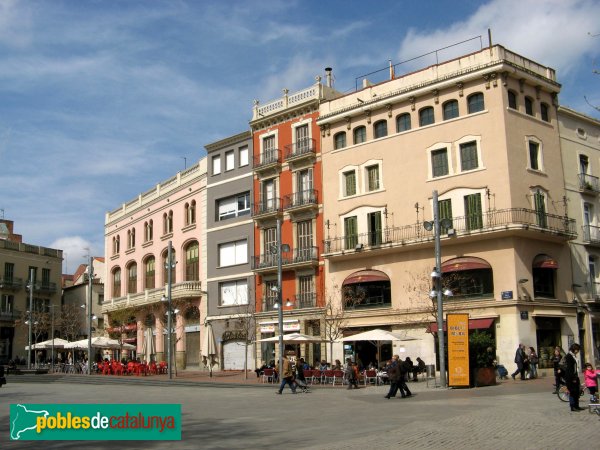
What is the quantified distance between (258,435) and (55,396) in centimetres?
1680

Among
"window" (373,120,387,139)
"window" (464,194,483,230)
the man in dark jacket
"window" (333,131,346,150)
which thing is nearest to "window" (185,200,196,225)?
"window" (333,131,346,150)

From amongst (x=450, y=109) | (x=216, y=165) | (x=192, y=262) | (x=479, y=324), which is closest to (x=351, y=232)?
(x=450, y=109)

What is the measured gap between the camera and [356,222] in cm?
4184

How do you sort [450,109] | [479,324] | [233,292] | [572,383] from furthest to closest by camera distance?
[233,292] → [450,109] → [479,324] → [572,383]

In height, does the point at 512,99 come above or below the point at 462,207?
above

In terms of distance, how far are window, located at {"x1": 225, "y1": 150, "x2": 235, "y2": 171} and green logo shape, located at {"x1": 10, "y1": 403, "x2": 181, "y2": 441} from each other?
38.2 m

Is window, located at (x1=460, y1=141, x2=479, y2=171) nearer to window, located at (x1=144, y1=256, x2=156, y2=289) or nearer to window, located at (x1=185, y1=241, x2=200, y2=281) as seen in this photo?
window, located at (x1=185, y1=241, x2=200, y2=281)

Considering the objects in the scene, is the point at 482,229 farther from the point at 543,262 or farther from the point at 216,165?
the point at 216,165

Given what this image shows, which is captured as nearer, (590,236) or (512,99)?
(512,99)

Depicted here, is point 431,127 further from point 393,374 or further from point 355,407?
point 355,407

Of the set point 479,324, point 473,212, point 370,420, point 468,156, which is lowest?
point 370,420

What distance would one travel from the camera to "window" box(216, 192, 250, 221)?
49.7 metres

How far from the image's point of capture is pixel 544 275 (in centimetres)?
3694

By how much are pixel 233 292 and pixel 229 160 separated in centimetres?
949
